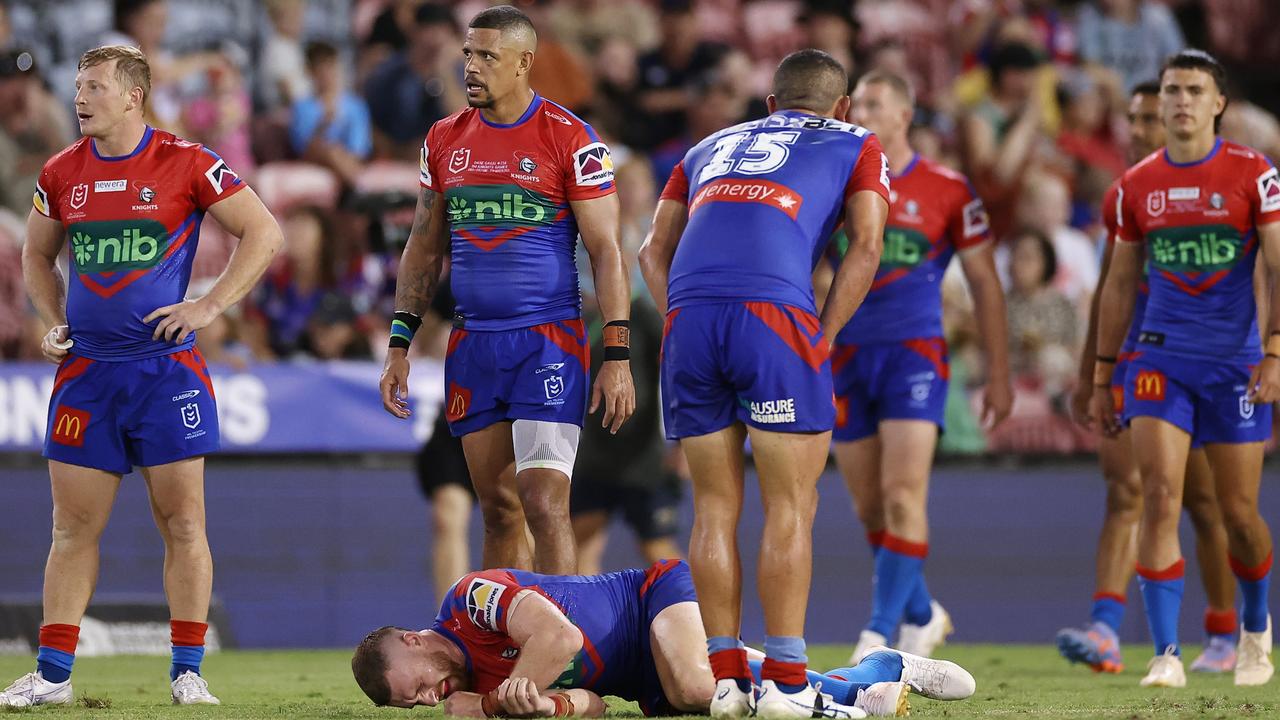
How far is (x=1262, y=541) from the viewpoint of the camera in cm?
859

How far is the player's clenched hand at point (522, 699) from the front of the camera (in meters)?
5.99

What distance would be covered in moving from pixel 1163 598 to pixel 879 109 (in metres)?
3.09

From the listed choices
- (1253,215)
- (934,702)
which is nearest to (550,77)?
(1253,215)

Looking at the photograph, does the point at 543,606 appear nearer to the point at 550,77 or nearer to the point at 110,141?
the point at 110,141

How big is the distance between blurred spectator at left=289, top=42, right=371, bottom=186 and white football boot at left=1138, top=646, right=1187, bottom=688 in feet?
30.6

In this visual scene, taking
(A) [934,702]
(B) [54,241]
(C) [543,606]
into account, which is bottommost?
(A) [934,702]

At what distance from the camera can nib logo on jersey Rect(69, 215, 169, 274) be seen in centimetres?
718

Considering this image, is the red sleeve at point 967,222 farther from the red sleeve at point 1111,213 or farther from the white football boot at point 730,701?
the white football boot at point 730,701

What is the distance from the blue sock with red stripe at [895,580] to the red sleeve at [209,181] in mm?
4072

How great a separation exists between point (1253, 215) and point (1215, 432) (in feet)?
3.58

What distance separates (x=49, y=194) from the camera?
7344 millimetres

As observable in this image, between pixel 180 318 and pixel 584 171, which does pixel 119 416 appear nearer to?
pixel 180 318

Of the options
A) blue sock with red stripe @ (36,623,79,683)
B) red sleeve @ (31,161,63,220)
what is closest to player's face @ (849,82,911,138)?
red sleeve @ (31,161,63,220)

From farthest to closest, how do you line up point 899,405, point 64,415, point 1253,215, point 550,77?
point 550,77, point 899,405, point 1253,215, point 64,415
